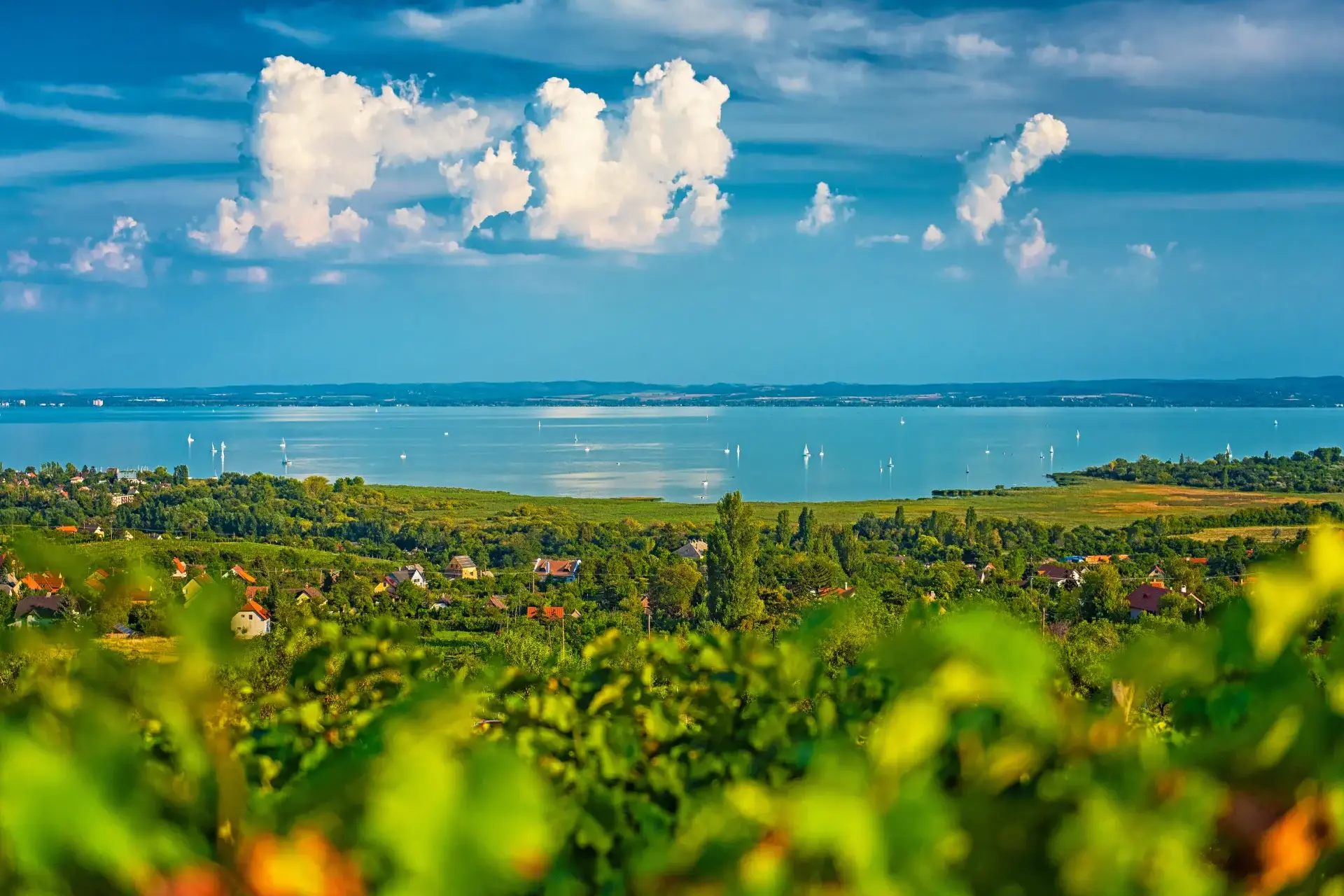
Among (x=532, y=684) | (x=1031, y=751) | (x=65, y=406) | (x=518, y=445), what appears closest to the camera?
(x=1031, y=751)

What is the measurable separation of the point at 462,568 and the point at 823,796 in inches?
1762

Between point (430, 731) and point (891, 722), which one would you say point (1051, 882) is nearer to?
point (891, 722)

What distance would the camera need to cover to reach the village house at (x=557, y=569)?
134ft

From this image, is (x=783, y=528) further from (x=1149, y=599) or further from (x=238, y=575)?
(x=238, y=575)

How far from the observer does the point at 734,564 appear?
87.3 ft

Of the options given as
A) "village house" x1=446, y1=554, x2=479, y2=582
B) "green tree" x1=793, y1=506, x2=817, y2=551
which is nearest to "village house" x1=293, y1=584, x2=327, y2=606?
"village house" x1=446, y1=554, x2=479, y2=582

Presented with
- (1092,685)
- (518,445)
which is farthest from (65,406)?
(1092,685)

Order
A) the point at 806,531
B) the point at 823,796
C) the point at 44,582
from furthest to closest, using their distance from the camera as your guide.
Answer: the point at 806,531 → the point at 44,582 → the point at 823,796

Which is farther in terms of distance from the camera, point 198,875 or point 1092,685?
point 1092,685

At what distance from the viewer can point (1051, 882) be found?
675 mm

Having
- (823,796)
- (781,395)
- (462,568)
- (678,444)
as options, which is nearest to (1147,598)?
(462,568)

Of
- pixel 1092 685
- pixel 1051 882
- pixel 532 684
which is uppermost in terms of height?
pixel 1051 882

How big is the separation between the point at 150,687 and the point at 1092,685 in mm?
9177

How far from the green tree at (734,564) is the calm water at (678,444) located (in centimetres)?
3228
